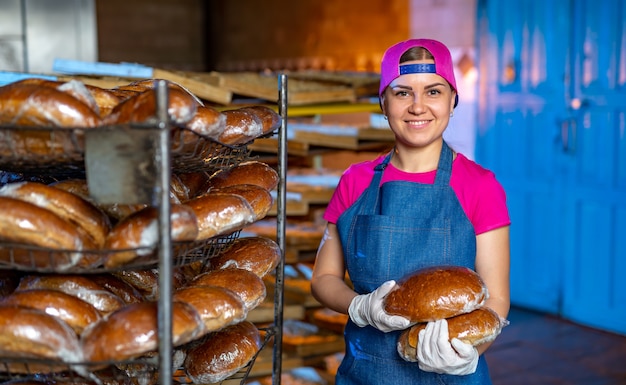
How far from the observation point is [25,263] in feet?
4.42

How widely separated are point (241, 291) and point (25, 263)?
1.51 ft

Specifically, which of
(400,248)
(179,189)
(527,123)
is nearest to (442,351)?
(400,248)

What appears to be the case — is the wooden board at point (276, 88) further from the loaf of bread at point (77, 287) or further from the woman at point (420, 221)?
the loaf of bread at point (77, 287)

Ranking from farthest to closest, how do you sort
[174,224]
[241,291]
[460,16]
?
[460,16], [241,291], [174,224]

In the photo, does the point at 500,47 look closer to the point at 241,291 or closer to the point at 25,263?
the point at 241,291

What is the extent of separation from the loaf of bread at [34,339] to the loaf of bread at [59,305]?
58 millimetres

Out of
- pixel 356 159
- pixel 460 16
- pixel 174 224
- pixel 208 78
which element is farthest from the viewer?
pixel 460 16

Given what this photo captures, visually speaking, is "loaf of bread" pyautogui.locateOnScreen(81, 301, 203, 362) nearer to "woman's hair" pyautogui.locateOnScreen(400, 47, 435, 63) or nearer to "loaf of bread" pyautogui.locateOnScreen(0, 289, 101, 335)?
"loaf of bread" pyautogui.locateOnScreen(0, 289, 101, 335)

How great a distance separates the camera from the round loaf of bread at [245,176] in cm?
178

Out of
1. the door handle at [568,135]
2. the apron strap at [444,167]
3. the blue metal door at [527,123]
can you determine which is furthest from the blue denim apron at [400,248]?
the blue metal door at [527,123]

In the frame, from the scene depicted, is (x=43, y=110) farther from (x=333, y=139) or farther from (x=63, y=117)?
(x=333, y=139)

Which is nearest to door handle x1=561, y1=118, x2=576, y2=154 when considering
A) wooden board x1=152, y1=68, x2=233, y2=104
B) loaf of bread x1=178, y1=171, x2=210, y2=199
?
wooden board x1=152, y1=68, x2=233, y2=104

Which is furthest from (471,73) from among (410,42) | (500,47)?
(410,42)

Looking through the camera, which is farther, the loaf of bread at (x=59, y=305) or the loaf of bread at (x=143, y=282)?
the loaf of bread at (x=143, y=282)
